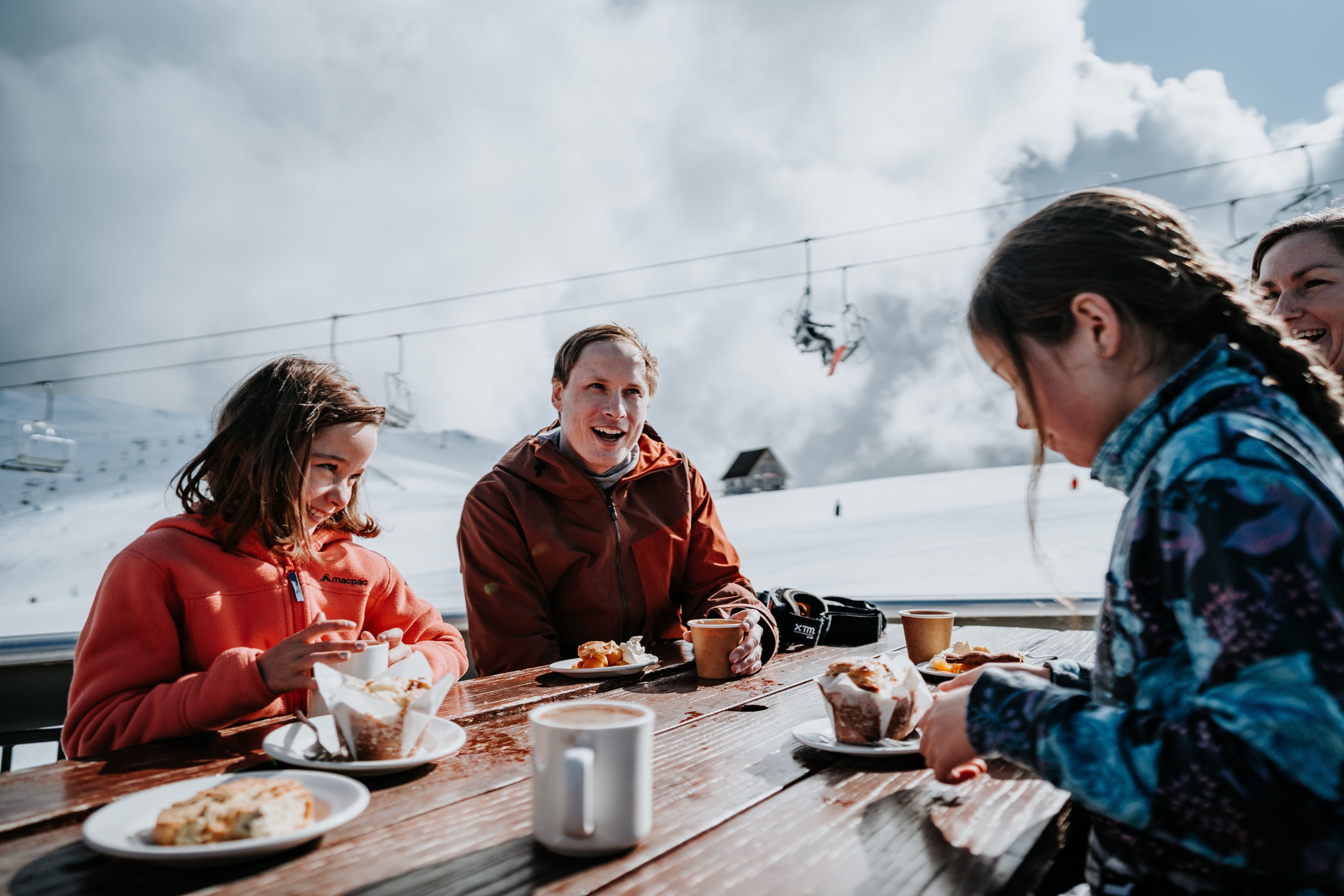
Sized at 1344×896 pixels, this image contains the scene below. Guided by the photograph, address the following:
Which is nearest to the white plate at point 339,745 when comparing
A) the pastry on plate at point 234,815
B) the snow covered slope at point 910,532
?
the pastry on plate at point 234,815

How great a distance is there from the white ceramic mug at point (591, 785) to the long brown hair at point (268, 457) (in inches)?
40.8

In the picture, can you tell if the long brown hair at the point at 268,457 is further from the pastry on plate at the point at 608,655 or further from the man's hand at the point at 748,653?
the man's hand at the point at 748,653

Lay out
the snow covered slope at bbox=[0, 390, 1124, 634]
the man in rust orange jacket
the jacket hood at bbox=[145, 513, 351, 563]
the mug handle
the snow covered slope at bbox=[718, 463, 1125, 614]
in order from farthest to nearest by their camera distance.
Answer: the snow covered slope at bbox=[718, 463, 1125, 614] → the snow covered slope at bbox=[0, 390, 1124, 634] → the man in rust orange jacket → the jacket hood at bbox=[145, 513, 351, 563] → the mug handle

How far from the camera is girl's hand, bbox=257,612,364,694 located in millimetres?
1148

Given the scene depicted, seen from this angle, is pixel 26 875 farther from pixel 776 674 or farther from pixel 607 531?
pixel 607 531

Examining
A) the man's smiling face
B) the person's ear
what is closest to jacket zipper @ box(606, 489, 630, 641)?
the man's smiling face

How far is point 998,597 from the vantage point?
9.92ft

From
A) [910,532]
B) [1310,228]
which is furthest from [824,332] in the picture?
[1310,228]

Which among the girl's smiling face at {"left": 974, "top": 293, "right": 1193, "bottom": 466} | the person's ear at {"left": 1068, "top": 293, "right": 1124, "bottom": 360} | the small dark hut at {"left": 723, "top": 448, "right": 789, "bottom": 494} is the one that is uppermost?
the small dark hut at {"left": 723, "top": 448, "right": 789, "bottom": 494}

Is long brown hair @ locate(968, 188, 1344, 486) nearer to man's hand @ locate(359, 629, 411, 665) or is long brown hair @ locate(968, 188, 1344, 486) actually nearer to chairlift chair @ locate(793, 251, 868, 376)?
man's hand @ locate(359, 629, 411, 665)

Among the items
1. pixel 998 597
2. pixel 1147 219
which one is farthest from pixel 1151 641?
pixel 998 597

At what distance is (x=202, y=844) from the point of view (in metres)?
0.68

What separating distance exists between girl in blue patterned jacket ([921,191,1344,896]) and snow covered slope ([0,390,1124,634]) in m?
0.20

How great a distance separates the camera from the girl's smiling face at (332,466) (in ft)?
5.10
